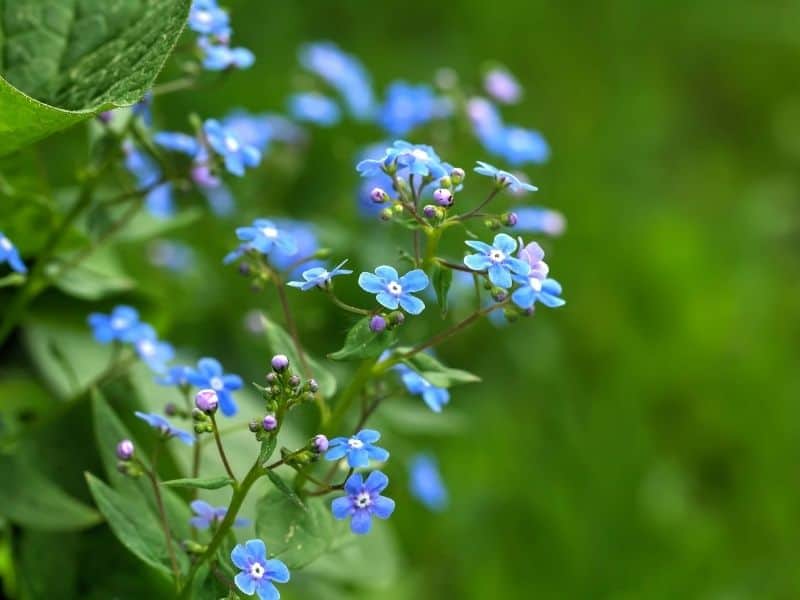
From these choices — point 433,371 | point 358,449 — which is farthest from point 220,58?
point 358,449

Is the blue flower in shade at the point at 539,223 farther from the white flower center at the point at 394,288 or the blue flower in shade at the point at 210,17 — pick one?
the white flower center at the point at 394,288

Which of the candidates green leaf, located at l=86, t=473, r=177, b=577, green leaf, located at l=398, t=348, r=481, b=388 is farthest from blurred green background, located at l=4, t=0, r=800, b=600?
green leaf, located at l=398, t=348, r=481, b=388

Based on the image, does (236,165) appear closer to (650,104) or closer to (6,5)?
(6,5)

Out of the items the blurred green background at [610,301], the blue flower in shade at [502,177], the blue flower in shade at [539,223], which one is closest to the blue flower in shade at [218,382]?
the blue flower in shade at [502,177]

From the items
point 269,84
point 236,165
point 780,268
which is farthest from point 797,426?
point 236,165

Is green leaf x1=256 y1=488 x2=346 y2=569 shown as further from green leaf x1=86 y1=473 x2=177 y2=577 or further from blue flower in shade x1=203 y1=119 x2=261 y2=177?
blue flower in shade x1=203 y1=119 x2=261 y2=177
